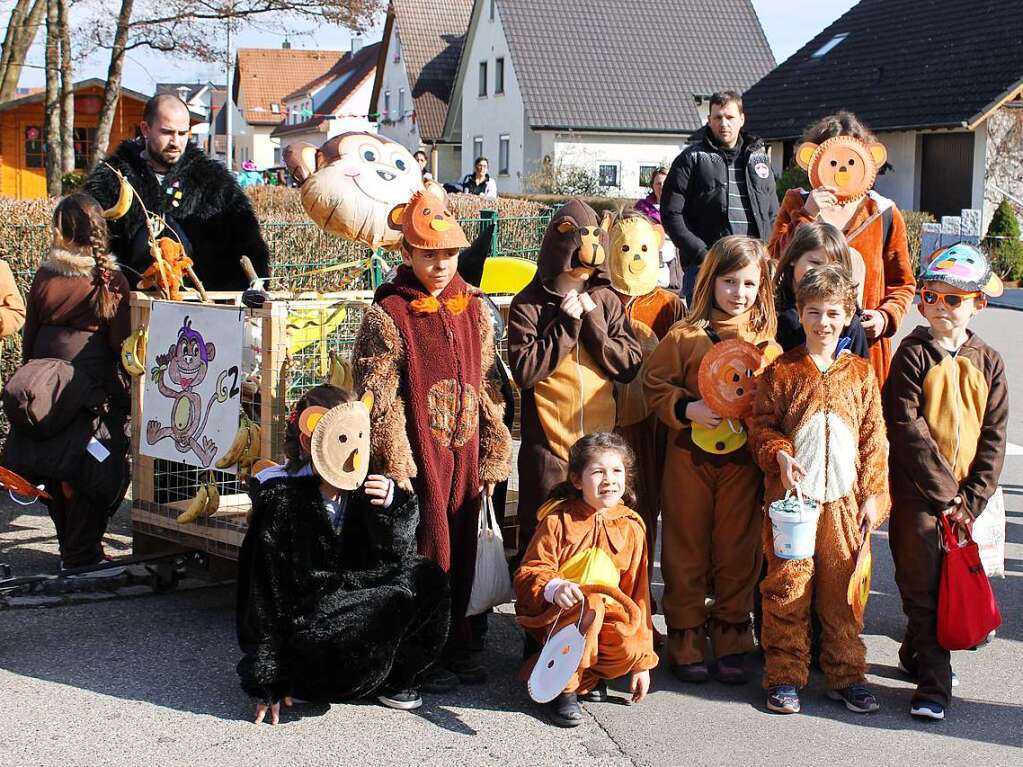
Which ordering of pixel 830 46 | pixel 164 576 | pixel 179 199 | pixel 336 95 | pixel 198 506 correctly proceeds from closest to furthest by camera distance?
pixel 198 506 → pixel 164 576 → pixel 179 199 → pixel 830 46 → pixel 336 95

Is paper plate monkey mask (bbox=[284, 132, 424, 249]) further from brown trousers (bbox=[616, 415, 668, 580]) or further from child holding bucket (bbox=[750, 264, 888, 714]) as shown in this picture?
child holding bucket (bbox=[750, 264, 888, 714])

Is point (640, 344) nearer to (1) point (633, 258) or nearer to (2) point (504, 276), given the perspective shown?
(1) point (633, 258)

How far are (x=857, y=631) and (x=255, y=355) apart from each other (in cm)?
253

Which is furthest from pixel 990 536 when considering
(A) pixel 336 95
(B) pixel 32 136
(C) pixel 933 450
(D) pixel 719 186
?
(A) pixel 336 95

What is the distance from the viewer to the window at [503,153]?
39.9m

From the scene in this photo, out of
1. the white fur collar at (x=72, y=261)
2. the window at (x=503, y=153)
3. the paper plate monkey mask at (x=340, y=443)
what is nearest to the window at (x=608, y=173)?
the window at (x=503, y=153)

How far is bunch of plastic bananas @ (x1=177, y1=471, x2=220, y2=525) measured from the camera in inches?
203

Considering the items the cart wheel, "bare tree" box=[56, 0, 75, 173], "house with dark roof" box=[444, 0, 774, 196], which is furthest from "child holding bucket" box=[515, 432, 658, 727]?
"house with dark roof" box=[444, 0, 774, 196]

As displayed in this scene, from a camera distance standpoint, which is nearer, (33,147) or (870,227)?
(870,227)

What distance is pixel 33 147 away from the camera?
28156 millimetres

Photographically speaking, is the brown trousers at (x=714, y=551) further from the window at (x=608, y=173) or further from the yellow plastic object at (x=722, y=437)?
the window at (x=608, y=173)

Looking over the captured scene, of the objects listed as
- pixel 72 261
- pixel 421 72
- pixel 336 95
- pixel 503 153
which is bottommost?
pixel 72 261

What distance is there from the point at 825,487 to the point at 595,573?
83 cm

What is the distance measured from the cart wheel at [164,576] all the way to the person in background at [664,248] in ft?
8.32
